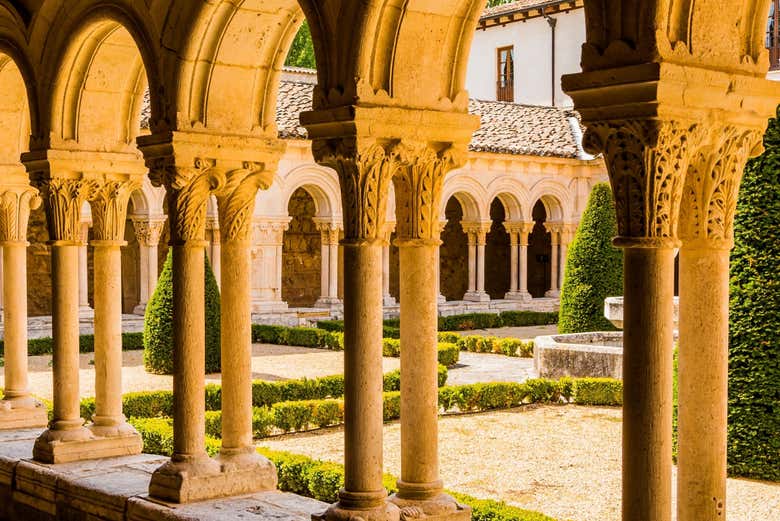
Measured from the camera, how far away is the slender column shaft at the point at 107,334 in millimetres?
8141

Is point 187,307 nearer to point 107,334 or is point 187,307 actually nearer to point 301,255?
point 107,334

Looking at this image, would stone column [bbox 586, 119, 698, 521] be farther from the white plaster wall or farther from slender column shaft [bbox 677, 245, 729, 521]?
the white plaster wall

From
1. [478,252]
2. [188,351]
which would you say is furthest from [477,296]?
[188,351]

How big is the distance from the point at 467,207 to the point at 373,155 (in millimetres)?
22004

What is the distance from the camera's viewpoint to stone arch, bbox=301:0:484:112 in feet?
17.6

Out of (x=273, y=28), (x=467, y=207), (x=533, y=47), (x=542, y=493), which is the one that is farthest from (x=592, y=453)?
(x=533, y=47)

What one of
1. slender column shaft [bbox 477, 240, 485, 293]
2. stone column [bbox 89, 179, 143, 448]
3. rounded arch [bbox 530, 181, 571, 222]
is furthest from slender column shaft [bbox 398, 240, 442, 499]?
rounded arch [bbox 530, 181, 571, 222]

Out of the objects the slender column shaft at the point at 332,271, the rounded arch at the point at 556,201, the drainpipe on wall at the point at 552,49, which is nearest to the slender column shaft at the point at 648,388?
the slender column shaft at the point at 332,271

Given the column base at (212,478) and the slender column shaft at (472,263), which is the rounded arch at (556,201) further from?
the column base at (212,478)

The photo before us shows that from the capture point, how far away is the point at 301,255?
29422 millimetres

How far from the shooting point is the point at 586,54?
4113mm

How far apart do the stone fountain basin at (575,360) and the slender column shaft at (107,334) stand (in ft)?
26.4

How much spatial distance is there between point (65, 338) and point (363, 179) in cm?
385

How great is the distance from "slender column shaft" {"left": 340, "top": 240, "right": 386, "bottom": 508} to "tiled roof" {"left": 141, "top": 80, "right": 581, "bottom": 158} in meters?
18.6
